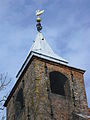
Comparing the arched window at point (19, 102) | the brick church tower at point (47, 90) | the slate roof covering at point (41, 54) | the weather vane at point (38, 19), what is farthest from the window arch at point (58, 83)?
the weather vane at point (38, 19)

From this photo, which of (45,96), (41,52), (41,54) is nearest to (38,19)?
(41,52)

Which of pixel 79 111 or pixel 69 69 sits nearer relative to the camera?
pixel 79 111

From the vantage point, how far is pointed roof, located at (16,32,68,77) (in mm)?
21141

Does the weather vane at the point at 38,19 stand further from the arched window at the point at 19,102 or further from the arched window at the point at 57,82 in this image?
the arched window at the point at 19,102

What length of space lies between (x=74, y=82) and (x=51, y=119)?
3399 millimetres

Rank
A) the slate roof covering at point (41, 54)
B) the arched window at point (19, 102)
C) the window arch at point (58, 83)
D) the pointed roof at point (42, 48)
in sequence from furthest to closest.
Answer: the pointed roof at point (42, 48)
the arched window at point (19, 102)
the slate roof covering at point (41, 54)
the window arch at point (58, 83)

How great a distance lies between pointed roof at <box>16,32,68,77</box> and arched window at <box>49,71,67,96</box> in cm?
83

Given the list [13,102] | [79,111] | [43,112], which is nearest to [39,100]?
[43,112]

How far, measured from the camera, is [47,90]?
1911 cm

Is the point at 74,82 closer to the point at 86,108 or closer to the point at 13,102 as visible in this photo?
the point at 86,108

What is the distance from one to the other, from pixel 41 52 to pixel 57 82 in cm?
204

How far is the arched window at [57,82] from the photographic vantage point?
2058cm

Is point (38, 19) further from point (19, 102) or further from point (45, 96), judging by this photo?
point (45, 96)

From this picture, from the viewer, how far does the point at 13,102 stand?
21.7 metres
